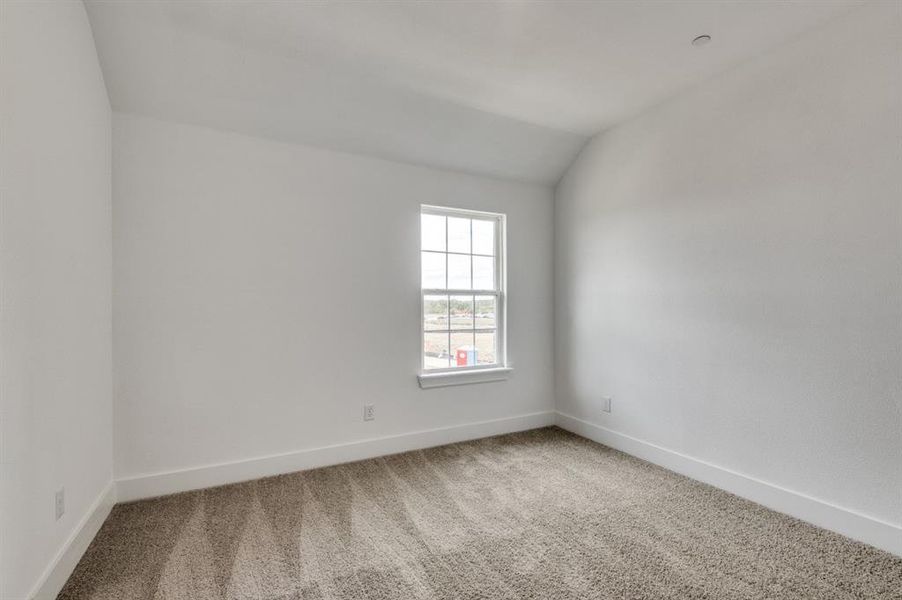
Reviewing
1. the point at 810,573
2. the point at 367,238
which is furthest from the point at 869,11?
the point at 367,238

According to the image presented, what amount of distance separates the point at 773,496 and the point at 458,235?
2.81m

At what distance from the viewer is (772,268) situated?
2.44 meters

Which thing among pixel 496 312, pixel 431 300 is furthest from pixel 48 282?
pixel 496 312

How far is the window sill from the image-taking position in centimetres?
347

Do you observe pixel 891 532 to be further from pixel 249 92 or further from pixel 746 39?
pixel 249 92

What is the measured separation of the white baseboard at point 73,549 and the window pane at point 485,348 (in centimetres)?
268

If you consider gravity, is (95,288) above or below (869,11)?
below

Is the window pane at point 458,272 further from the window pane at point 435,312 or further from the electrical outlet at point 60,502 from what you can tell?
the electrical outlet at point 60,502

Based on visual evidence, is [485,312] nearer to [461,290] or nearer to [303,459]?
[461,290]

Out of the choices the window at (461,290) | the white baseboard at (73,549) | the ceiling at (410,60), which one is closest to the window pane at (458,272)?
the window at (461,290)

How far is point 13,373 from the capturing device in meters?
1.45

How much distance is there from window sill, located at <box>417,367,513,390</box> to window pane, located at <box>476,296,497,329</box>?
410 mm

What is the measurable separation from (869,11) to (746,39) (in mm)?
491

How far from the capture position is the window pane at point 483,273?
3836 millimetres
